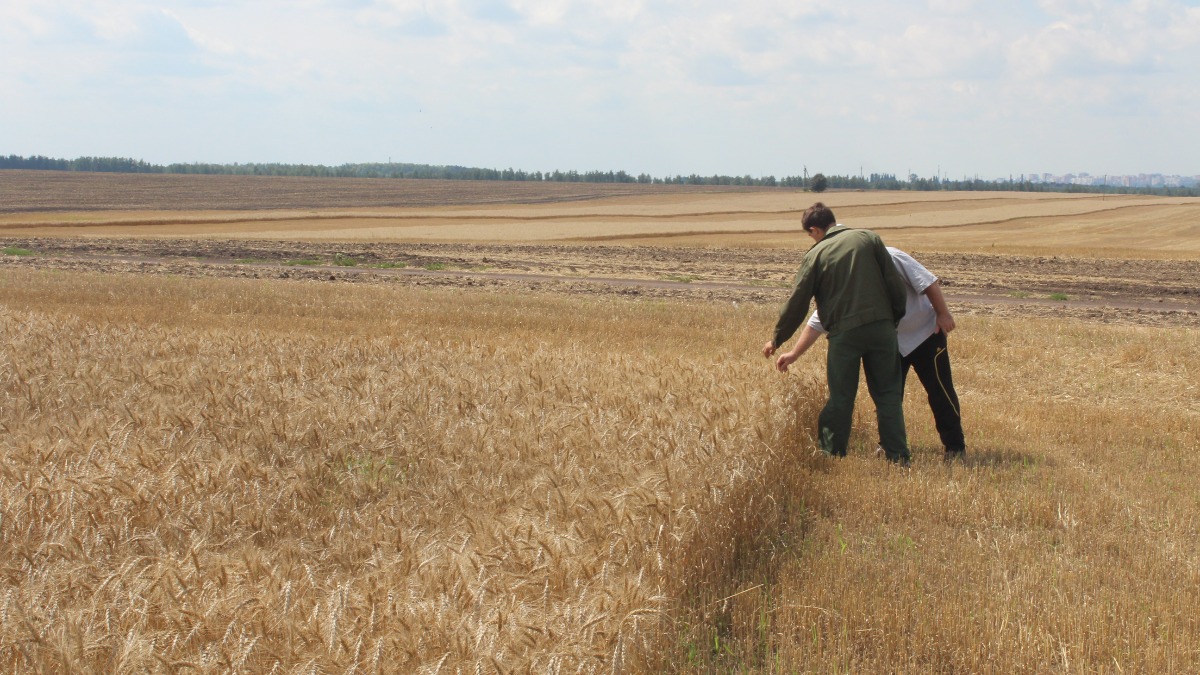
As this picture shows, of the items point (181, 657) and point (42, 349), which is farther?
point (42, 349)

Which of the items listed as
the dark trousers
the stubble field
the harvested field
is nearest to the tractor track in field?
the stubble field

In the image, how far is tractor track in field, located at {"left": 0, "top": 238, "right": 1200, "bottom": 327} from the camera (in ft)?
75.8

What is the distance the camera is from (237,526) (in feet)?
16.7

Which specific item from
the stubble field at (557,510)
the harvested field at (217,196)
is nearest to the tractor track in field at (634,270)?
the stubble field at (557,510)

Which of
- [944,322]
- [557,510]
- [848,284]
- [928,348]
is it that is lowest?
[557,510]

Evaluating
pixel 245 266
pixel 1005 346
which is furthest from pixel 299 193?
pixel 1005 346

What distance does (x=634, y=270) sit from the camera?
30.7m

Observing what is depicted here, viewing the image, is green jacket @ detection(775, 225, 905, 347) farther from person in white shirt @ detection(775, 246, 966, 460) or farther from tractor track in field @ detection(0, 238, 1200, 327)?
tractor track in field @ detection(0, 238, 1200, 327)

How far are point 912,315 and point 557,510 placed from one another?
4015 mm

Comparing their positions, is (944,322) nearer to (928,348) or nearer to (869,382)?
(928,348)

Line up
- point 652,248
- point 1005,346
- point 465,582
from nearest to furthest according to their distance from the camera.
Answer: point 465,582, point 1005,346, point 652,248

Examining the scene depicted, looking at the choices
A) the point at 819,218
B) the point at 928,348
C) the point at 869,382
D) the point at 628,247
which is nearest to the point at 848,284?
the point at 819,218

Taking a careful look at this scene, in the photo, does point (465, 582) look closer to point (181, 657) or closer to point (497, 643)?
point (497, 643)

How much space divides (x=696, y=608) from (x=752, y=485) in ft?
4.70
